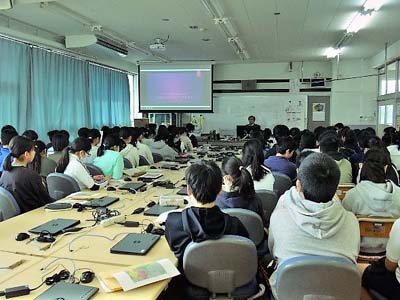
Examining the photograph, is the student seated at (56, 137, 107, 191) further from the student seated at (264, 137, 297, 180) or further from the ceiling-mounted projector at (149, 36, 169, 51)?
the ceiling-mounted projector at (149, 36, 169, 51)

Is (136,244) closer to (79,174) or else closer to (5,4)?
(79,174)

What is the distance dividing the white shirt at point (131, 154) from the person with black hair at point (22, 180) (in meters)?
2.34

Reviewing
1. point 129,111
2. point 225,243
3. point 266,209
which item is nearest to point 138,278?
point 225,243

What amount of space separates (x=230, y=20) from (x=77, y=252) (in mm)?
5025

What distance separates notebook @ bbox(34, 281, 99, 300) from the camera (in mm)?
1586

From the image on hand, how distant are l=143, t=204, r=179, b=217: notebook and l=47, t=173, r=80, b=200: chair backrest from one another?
1.12 meters

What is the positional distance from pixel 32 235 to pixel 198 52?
7.41 metres

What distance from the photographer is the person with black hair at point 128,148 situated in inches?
226

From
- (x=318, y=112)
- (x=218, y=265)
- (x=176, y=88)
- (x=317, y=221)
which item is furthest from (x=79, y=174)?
(x=318, y=112)

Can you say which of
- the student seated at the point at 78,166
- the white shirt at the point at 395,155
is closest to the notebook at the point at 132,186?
the student seated at the point at 78,166

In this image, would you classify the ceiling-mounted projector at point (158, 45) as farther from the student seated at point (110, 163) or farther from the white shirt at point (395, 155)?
the white shirt at point (395, 155)

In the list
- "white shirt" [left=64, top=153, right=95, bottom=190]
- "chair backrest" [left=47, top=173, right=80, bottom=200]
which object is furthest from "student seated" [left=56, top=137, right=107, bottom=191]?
"chair backrest" [left=47, top=173, right=80, bottom=200]

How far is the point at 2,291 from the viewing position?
5.44 ft

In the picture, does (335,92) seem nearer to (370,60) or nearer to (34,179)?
(370,60)
